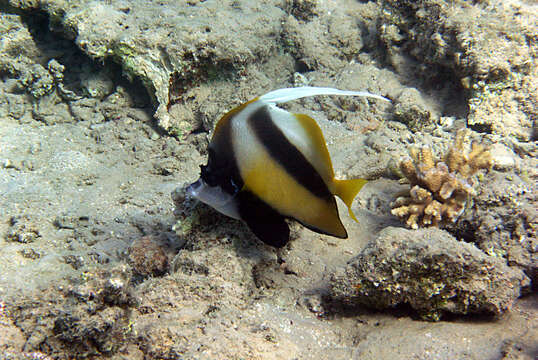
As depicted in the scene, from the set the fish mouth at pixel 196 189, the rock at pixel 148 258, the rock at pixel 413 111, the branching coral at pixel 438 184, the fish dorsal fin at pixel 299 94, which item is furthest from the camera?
the rock at pixel 413 111

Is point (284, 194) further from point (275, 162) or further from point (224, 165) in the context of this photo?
point (224, 165)

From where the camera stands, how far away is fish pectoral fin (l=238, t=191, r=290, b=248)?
66.1 inches

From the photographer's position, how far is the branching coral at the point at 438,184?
2.70 meters

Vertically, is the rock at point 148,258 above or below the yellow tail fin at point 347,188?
below

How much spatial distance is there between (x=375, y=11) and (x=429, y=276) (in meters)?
4.78

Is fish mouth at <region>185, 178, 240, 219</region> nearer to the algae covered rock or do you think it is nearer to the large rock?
the algae covered rock

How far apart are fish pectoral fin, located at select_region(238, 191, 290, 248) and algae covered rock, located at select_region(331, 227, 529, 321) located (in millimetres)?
510

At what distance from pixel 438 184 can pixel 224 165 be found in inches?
84.4

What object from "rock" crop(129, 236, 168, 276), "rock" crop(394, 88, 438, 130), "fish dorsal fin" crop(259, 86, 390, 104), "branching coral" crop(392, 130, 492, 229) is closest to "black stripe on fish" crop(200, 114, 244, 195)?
"fish dorsal fin" crop(259, 86, 390, 104)

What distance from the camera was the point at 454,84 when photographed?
4.29 m

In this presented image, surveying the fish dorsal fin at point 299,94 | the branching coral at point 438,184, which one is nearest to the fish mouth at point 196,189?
the fish dorsal fin at point 299,94

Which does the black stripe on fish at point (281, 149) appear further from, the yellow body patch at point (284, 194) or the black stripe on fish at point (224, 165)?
the black stripe on fish at point (224, 165)

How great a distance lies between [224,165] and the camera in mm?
1649

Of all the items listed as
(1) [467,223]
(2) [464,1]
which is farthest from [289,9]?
(1) [467,223]
